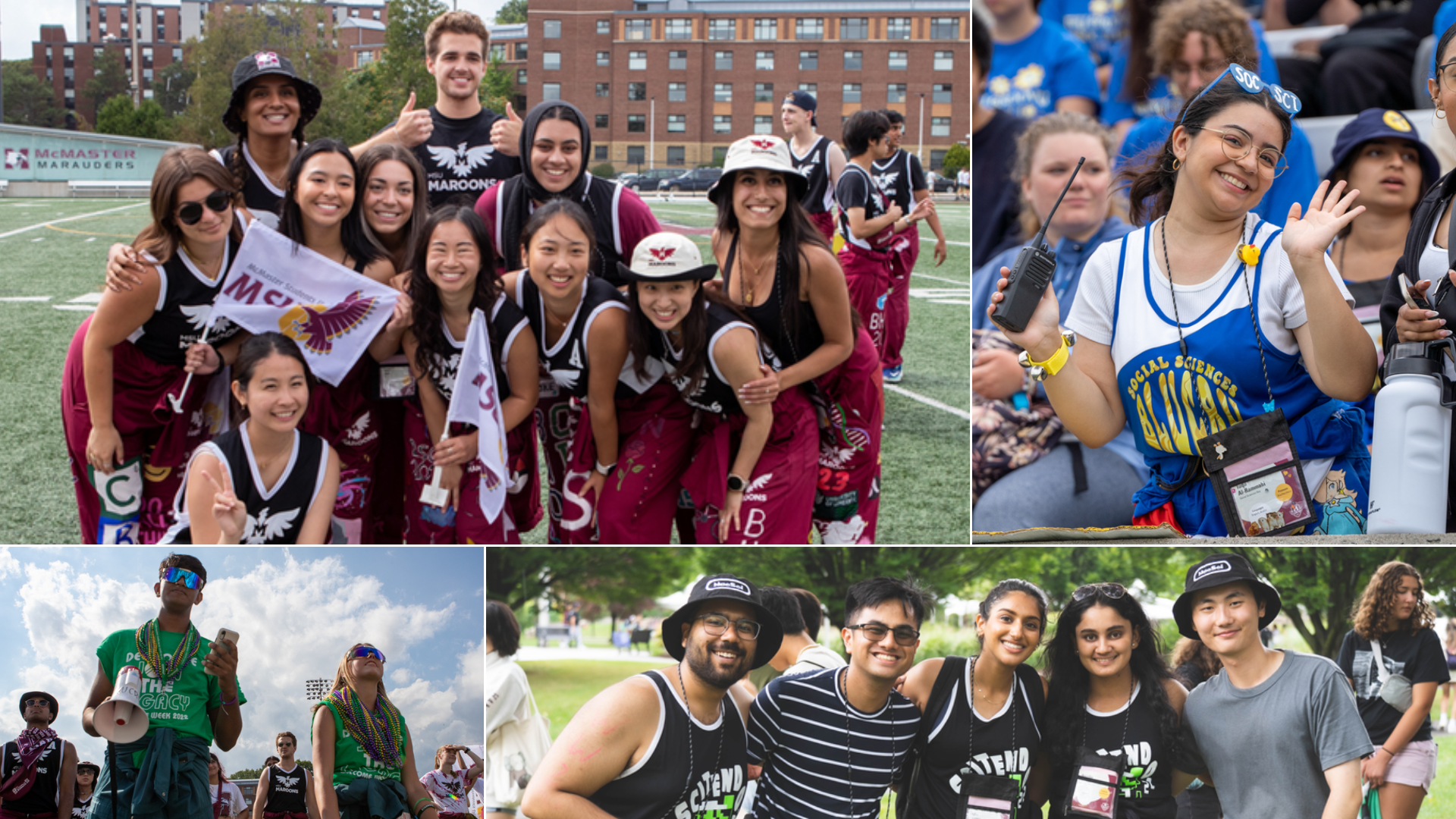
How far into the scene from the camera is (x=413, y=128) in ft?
13.5

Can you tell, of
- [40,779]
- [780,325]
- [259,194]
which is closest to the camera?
[40,779]

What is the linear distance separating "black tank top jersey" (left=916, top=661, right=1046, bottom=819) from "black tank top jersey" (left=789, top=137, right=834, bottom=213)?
5519 mm

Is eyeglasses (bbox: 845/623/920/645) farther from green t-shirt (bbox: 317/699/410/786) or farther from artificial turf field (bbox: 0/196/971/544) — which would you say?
artificial turf field (bbox: 0/196/971/544)

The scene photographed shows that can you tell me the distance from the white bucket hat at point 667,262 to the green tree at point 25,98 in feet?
107

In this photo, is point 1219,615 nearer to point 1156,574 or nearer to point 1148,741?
point 1156,574

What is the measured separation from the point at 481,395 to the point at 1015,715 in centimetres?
172

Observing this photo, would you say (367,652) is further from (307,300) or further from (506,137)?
(506,137)

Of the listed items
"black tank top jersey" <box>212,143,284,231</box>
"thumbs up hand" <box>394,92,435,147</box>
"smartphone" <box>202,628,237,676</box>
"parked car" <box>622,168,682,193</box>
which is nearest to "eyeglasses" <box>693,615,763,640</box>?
"smartphone" <box>202,628,237,676</box>

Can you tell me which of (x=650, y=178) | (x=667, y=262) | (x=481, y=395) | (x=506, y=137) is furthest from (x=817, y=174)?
(x=650, y=178)

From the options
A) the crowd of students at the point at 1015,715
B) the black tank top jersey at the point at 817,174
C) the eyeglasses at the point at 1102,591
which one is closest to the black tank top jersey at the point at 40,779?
the crowd of students at the point at 1015,715

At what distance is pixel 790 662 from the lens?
7.72ft

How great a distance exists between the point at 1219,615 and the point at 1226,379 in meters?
0.50

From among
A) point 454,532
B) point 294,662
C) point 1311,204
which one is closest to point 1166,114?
point 1311,204

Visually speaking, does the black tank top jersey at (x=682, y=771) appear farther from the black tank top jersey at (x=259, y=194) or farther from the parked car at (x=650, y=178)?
the parked car at (x=650, y=178)
